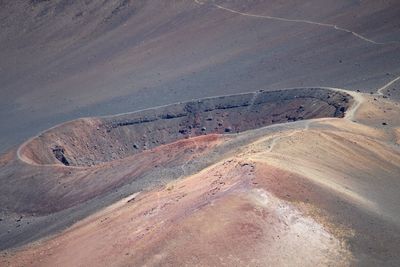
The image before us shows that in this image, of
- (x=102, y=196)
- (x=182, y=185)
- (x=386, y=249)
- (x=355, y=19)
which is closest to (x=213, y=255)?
(x=386, y=249)

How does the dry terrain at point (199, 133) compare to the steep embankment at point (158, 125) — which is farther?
the steep embankment at point (158, 125)

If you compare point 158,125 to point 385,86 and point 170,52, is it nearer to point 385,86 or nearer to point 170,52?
point 385,86

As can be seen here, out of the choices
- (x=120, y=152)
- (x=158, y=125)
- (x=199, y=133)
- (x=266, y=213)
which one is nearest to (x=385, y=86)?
(x=199, y=133)

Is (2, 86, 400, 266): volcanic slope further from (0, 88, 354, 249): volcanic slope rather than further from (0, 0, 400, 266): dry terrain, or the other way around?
(0, 88, 354, 249): volcanic slope

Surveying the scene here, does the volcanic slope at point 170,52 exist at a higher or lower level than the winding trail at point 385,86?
higher

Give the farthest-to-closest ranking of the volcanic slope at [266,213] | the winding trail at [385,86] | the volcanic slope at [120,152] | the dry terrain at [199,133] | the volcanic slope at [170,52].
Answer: the volcanic slope at [170,52], the winding trail at [385,86], the volcanic slope at [120,152], the dry terrain at [199,133], the volcanic slope at [266,213]

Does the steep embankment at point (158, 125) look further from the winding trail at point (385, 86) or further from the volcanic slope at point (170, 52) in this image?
the winding trail at point (385, 86)

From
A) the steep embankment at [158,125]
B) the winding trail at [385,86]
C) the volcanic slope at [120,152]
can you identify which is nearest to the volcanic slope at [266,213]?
the volcanic slope at [120,152]

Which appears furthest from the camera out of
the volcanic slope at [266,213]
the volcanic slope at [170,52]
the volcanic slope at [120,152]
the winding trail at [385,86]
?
the volcanic slope at [170,52]

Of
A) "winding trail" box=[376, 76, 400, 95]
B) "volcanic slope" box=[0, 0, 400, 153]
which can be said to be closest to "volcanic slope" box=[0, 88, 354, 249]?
"winding trail" box=[376, 76, 400, 95]
